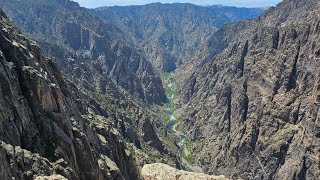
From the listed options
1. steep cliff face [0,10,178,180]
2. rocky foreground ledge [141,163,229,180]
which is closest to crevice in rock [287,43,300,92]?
rocky foreground ledge [141,163,229,180]

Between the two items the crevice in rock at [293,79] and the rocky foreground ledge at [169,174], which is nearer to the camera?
the rocky foreground ledge at [169,174]

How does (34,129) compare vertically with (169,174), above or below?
above

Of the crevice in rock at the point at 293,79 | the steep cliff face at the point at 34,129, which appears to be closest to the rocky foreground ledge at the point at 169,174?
the steep cliff face at the point at 34,129

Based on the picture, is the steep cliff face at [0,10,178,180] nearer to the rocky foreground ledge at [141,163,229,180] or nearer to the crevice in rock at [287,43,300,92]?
the rocky foreground ledge at [141,163,229,180]

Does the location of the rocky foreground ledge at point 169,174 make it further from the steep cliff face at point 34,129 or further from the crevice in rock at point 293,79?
the crevice in rock at point 293,79

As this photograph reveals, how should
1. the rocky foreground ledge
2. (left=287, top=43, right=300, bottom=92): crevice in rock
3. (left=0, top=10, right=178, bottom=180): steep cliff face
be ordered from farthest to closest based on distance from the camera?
(left=287, top=43, right=300, bottom=92): crevice in rock, the rocky foreground ledge, (left=0, top=10, right=178, bottom=180): steep cliff face

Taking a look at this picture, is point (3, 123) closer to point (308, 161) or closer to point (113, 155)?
point (113, 155)

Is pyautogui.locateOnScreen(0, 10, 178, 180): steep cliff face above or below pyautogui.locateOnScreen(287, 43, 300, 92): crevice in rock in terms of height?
above

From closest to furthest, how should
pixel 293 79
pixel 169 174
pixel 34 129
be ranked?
pixel 34 129 < pixel 169 174 < pixel 293 79

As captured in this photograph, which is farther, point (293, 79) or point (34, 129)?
point (293, 79)

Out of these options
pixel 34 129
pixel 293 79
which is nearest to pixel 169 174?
pixel 34 129

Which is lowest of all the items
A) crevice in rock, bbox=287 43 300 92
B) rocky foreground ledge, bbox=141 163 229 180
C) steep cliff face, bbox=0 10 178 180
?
crevice in rock, bbox=287 43 300 92

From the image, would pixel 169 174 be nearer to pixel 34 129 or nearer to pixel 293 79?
pixel 34 129

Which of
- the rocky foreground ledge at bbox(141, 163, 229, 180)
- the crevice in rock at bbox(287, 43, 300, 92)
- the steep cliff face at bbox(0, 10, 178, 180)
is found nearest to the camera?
the steep cliff face at bbox(0, 10, 178, 180)
